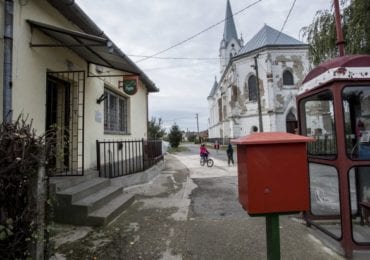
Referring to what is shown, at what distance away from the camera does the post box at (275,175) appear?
6.81 ft

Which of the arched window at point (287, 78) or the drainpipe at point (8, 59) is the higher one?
the arched window at point (287, 78)

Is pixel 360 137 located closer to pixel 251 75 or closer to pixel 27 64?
pixel 27 64

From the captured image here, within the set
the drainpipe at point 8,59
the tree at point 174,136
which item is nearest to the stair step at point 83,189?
the drainpipe at point 8,59

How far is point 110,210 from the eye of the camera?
4969 mm

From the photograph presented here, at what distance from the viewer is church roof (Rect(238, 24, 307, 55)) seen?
31.5m

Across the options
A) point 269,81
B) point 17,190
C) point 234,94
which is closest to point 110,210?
point 17,190

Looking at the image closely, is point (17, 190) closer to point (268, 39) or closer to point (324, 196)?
point (324, 196)

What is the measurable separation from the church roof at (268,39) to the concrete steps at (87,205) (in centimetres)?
2939

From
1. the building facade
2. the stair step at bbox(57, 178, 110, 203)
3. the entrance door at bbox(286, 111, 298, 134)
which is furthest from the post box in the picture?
the entrance door at bbox(286, 111, 298, 134)

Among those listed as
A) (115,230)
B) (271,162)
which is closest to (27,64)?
(115,230)

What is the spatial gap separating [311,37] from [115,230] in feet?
26.9

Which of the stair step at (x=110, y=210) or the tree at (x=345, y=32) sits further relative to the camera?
the tree at (x=345, y=32)

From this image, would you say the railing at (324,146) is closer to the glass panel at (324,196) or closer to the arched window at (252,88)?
the glass panel at (324,196)

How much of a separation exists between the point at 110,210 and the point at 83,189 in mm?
631
